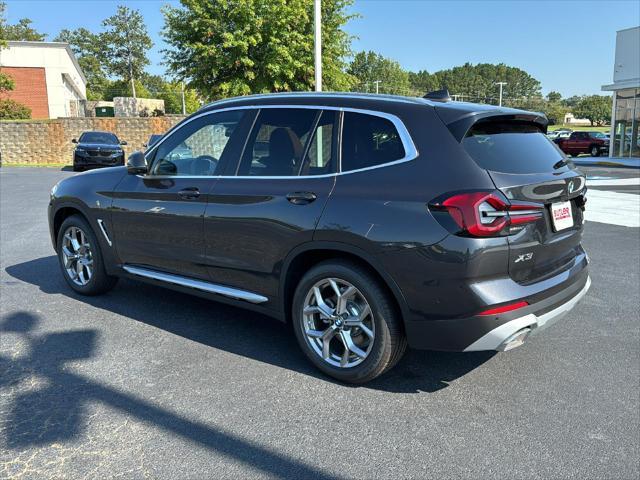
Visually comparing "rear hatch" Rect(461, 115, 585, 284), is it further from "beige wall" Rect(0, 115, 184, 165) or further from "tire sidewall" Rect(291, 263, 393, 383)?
"beige wall" Rect(0, 115, 184, 165)

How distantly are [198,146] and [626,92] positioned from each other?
30.7m

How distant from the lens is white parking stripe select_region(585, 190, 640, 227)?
981cm

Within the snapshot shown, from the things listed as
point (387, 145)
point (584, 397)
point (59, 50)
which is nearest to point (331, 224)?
point (387, 145)

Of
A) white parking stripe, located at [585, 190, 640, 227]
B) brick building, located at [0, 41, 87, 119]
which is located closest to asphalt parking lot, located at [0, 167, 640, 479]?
white parking stripe, located at [585, 190, 640, 227]

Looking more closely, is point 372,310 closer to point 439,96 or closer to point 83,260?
point 439,96

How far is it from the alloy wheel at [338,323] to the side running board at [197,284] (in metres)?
0.42

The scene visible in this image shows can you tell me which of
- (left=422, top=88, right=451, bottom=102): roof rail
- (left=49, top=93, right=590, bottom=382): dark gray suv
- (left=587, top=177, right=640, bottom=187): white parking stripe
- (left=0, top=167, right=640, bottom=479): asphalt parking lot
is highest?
(left=422, top=88, right=451, bottom=102): roof rail

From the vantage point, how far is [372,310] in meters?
3.33

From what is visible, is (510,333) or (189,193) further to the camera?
(189,193)

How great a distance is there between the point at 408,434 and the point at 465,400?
1.87ft

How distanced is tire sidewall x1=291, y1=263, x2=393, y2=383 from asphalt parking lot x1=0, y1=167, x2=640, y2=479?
0.35 feet

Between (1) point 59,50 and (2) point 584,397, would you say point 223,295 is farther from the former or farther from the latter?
(1) point 59,50

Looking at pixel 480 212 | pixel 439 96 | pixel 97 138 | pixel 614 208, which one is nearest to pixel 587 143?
pixel 614 208

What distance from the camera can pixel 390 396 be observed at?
11.2ft
